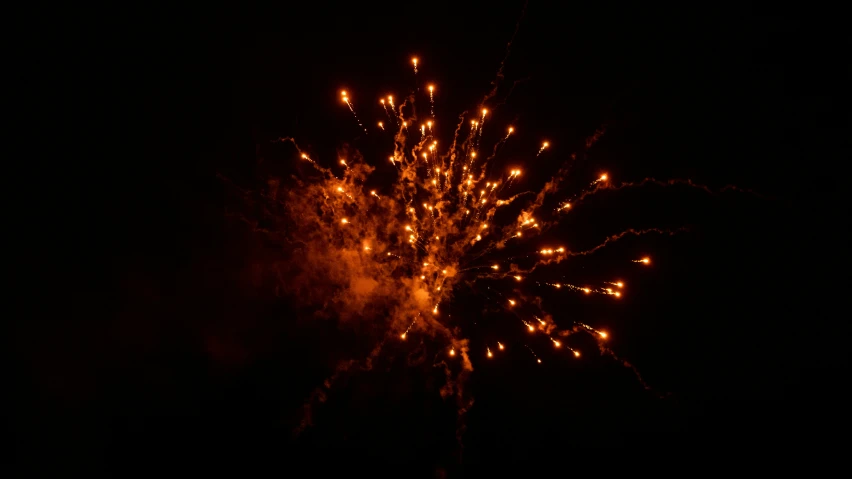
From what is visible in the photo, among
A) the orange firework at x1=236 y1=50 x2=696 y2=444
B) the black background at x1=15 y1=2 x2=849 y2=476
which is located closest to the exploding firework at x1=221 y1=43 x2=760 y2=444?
the orange firework at x1=236 y1=50 x2=696 y2=444

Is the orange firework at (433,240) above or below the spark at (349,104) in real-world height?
below

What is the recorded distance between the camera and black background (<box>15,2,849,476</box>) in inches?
147

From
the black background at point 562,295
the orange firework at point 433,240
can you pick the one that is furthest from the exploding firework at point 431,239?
the black background at point 562,295

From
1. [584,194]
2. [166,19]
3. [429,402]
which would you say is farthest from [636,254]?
[166,19]

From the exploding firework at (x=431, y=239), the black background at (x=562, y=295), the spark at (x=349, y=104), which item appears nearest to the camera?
the black background at (x=562, y=295)

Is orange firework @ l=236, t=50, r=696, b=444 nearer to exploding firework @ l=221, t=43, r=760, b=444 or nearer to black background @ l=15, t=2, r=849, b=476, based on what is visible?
exploding firework @ l=221, t=43, r=760, b=444

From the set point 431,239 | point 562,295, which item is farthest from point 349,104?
point 562,295

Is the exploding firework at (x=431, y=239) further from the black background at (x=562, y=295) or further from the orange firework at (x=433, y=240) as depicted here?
the black background at (x=562, y=295)

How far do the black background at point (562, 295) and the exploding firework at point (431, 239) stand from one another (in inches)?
5.1

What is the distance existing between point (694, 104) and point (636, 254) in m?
1.53

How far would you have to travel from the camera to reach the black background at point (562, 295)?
3734 mm

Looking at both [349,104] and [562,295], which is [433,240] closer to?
[562,295]

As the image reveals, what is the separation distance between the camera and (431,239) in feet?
12.7

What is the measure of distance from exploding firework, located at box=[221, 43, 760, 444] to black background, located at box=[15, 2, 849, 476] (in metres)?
0.13
